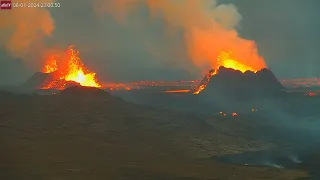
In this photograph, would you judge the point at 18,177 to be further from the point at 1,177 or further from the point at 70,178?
the point at 70,178

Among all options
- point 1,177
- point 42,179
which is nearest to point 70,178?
point 42,179

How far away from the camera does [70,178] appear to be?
199875 mm

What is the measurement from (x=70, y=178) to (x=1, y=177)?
1321 inches

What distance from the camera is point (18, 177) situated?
639ft

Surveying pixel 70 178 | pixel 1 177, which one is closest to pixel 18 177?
pixel 1 177

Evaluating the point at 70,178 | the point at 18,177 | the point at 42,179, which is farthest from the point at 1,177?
the point at 70,178

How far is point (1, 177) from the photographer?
192m

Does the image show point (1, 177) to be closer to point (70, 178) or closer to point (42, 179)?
point (42, 179)

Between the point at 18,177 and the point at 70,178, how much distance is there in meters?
25.7

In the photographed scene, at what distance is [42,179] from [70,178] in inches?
570

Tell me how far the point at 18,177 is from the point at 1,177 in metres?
7.97
